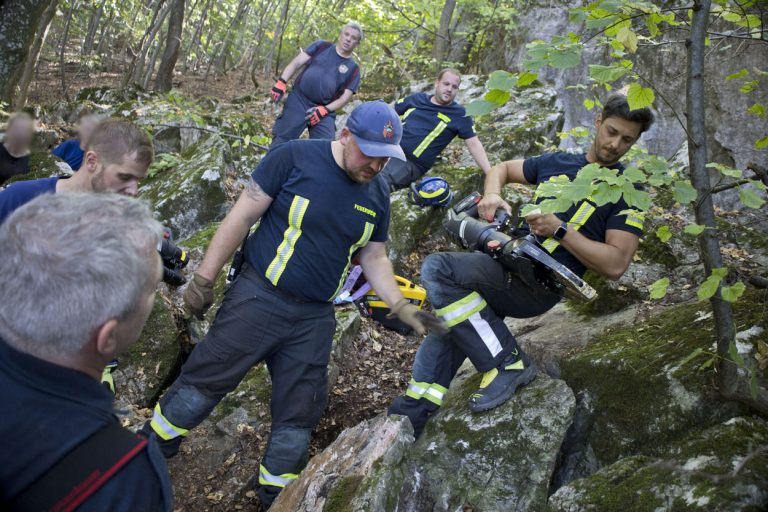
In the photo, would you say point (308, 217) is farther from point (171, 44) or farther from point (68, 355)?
point (171, 44)

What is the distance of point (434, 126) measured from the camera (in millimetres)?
6812

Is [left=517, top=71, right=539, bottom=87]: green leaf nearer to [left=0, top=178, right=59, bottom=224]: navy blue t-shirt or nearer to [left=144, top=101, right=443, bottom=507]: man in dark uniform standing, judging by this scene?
[left=144, top=101, right=443, bottom=507]: man in dark uniform standing

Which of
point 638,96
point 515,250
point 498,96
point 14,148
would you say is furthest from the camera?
point 14,148

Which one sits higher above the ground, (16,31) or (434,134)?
(16,31)

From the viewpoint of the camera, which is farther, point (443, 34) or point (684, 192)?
point (443, 34)

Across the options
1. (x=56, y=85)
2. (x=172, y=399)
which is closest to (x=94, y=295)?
(x=172, y=399)

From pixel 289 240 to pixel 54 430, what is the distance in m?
2.07

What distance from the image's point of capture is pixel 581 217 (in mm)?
3379

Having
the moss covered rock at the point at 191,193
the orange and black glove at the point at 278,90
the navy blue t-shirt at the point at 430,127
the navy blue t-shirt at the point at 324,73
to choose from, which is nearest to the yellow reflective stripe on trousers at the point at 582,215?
the navy blue t-shirt at the point at 430,127

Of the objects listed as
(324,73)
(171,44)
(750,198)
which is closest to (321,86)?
(324,73)

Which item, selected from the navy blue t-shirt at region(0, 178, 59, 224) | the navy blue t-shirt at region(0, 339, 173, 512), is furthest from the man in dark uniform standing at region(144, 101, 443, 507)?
the navy blue t-shirt at region(0, 339, 173, 512)

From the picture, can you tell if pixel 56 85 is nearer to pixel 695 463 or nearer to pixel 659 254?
pixel 659 254

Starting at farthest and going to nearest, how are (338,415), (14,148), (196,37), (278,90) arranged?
(196,37), (278,90), (338,415), (14,148)

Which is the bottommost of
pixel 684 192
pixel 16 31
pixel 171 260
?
pixel 171 260
